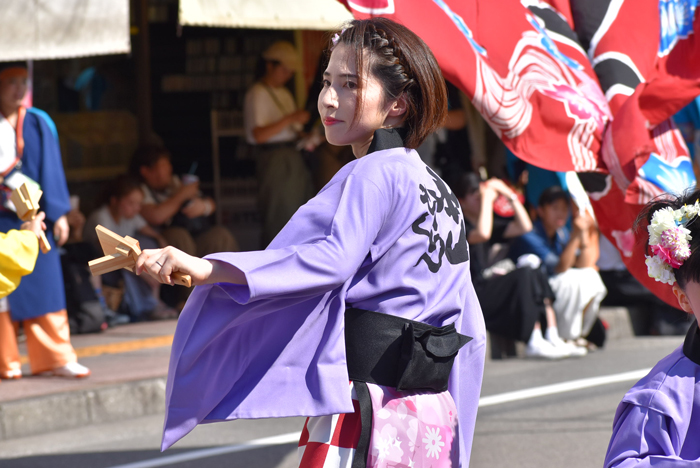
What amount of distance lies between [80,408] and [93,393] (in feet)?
0.35

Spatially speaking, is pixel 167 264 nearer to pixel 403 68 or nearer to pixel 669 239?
pixel 403 68

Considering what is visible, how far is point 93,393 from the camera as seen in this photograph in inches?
204

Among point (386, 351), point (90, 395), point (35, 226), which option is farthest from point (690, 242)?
point (90, 395)

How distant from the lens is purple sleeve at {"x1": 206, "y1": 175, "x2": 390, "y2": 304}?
1843 mm

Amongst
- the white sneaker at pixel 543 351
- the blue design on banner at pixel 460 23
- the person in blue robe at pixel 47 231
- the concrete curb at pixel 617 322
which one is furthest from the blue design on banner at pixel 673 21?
the concrete curb at pixel 617 322

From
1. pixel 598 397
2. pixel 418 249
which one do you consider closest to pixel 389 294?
pixel 418 249

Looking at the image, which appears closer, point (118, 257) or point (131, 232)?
point (118, 257)

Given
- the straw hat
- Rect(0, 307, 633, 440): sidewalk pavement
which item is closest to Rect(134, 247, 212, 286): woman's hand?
Rect(0, 307, 633, 440): sidewalk pavement

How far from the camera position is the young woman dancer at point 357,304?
6.29 feet

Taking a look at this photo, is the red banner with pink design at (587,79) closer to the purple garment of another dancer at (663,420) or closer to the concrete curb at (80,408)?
the purple garment of another dancer at (663,420)

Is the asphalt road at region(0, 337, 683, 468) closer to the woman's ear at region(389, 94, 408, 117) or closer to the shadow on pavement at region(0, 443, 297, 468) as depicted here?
the shadow on pavement at region(0, 443, 297, 468)

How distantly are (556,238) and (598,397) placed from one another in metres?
2.10

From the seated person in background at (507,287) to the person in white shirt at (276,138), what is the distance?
5.18 ft

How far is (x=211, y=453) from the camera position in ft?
15.0
